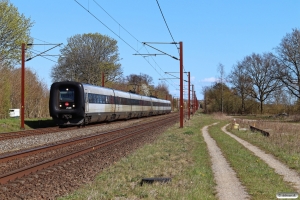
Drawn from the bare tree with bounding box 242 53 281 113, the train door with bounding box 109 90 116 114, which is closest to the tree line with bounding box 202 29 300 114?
the bare tree with bounding box 242 53 281 113

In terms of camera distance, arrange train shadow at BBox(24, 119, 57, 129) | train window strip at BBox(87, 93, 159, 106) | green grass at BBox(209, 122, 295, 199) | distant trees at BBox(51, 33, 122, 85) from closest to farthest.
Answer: green grass at BBox(209, 122, 295, 199)
train window strip at BBox(87, 93, 159, 106)
train shadow at BBox(24, 119, 57, 129)
distant trees at BBox(51, 33, 122, 85)

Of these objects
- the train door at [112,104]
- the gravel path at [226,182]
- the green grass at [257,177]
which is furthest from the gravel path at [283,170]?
the train door at [112,104]

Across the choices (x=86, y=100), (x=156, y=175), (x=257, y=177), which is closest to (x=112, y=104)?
(x=86, y=100)

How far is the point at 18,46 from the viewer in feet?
139

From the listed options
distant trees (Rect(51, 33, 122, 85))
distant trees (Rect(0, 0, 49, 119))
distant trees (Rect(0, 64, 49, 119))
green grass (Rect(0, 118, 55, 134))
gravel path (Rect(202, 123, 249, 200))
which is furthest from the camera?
distant trees (Rect(51, 33, 122, 85))

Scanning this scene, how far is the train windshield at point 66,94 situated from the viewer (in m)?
31.8

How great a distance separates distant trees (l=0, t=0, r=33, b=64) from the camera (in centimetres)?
4156

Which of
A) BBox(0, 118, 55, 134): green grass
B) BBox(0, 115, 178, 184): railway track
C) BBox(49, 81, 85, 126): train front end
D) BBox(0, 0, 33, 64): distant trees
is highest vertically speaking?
BBox(0, 0, 33, 64): distant trees

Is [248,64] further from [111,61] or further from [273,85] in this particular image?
[111,61]

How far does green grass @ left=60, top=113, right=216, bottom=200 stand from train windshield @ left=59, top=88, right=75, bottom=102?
56.1 feet

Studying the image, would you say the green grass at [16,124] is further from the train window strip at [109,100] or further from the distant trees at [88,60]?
the distant trees at [88,60]

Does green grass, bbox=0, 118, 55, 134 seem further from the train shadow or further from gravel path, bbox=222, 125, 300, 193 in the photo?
gravel path, bbox=222, 125, 300, 193

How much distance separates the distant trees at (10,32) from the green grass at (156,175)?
1188 inches

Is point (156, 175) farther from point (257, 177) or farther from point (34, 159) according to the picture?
point (34, 159)
